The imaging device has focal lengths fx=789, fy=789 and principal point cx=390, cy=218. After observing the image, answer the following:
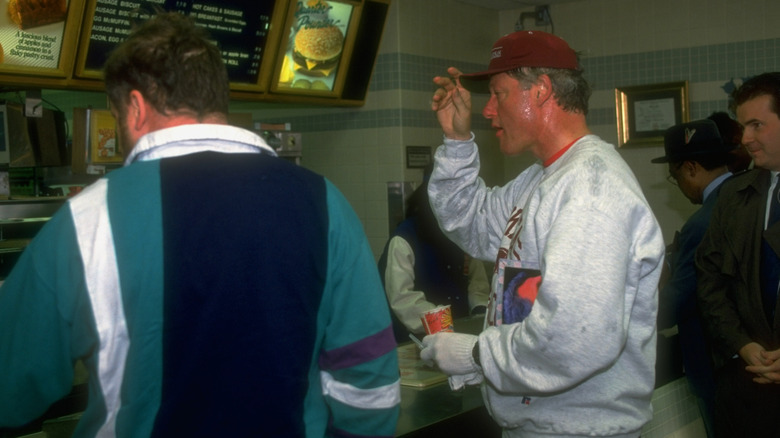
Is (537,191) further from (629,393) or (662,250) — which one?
(629,393)

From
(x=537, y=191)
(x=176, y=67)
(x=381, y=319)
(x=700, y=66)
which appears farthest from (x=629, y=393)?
(x=700, y=66)

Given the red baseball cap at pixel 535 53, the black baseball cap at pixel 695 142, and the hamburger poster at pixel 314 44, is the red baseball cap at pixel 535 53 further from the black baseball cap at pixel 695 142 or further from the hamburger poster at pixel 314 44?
the hamburger poster at pixel 314 44

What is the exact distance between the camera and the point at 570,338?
1749mm

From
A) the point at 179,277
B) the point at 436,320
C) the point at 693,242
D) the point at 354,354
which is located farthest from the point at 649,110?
the point at 179,277

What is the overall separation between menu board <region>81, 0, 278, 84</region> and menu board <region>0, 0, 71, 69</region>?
0.56ft

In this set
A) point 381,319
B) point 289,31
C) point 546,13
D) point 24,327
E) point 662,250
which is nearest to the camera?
point 24,327

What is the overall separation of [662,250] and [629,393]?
1.21 ft

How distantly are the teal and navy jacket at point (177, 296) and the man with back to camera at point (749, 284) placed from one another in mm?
2117

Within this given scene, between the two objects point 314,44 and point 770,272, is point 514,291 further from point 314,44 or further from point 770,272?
point 314,44

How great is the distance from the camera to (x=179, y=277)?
55.8 inches

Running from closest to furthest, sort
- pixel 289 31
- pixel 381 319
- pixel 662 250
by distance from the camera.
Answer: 1. pixel 381 319
2. pixel 662 250
3. pixel 289 31

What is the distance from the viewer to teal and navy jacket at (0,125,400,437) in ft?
4.59

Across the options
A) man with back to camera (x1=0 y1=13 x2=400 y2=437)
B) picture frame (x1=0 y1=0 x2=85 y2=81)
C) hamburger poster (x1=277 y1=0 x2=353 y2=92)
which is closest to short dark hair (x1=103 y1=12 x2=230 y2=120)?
man with back to camera (x1=0 y1=13 x2=400 y2=437)

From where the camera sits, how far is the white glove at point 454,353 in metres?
2.03
